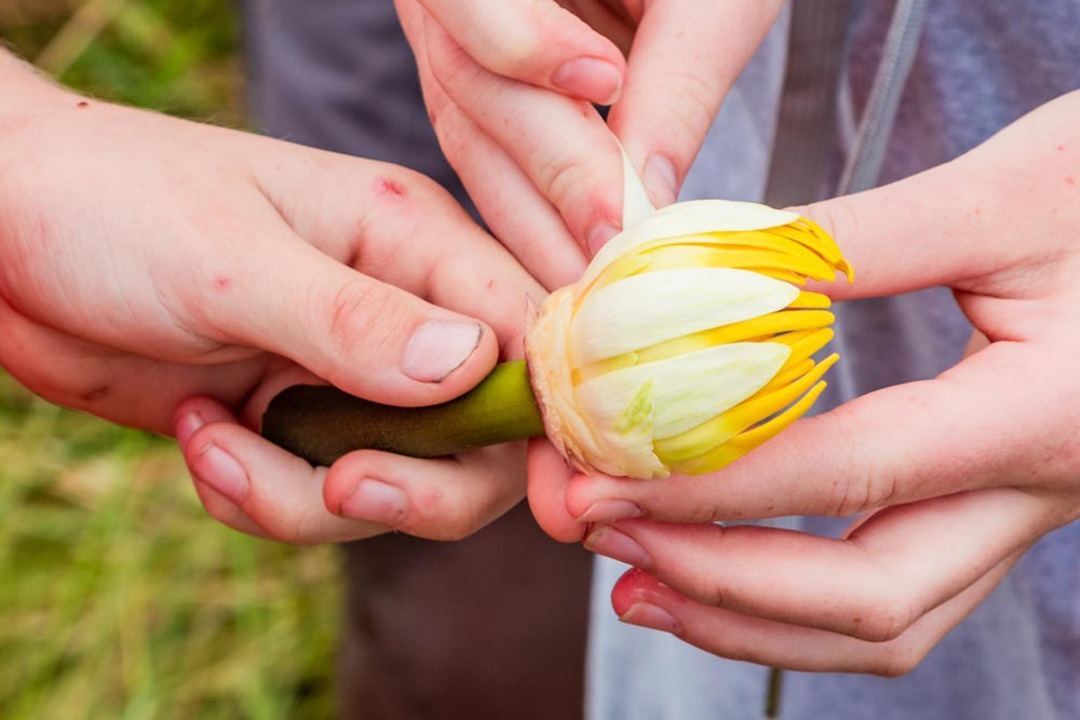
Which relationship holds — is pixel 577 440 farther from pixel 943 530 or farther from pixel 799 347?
pixel 943 530

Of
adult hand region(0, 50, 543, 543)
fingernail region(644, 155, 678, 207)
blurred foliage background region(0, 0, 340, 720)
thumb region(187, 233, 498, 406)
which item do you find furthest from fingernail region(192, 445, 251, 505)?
blurred foliage background region(0, 0, 340, 720)

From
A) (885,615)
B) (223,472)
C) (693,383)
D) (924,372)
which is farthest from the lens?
(924,372)

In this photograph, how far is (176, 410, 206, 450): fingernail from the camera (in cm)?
88

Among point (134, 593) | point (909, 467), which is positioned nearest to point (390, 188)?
point (909, 467)

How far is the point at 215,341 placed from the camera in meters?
0.80

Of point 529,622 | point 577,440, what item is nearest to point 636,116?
point 577,440

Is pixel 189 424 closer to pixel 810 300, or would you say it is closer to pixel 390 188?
pixel 390 188

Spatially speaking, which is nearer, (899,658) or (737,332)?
(737,332)

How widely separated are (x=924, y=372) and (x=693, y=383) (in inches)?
17.2

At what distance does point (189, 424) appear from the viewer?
2.91ft

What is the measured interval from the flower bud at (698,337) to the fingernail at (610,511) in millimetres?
31

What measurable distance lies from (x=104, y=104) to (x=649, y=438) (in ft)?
1.59

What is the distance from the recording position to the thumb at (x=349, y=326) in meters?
0.70

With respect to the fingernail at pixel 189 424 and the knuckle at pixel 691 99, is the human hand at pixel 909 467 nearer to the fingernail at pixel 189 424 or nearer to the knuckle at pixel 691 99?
the knuckle at pixel 691 99
